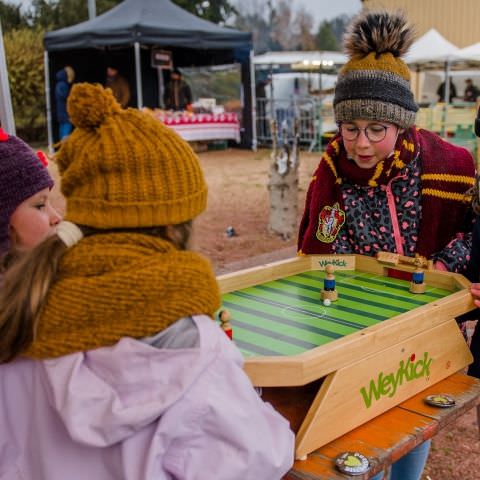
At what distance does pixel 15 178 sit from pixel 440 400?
50.7 inches

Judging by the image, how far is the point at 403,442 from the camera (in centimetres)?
146

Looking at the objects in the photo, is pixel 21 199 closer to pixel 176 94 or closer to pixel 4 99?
pixel 4 99

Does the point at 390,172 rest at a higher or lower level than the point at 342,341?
higher

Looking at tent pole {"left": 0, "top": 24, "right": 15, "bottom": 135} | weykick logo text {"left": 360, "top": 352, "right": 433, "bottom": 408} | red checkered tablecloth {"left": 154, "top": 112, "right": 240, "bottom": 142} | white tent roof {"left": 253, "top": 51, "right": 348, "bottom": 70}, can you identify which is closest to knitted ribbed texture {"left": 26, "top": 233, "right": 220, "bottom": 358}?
weykick logo text {"left": 360, "top": 352, "right": 433, "bottom": 408}

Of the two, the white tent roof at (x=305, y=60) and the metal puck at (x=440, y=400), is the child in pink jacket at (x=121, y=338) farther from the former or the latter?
the white tent roof at (x=305, y=60)

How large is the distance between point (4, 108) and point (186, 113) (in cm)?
1048

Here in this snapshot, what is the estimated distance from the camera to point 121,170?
1.11 metres

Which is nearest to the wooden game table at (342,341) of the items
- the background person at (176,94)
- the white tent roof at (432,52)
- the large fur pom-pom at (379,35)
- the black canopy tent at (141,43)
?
the large fur pom-pom at (379,35)

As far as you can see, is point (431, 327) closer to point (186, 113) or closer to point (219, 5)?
point (186, 113)

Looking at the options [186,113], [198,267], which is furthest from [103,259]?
[186,113]

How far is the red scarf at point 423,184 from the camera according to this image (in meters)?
2.07

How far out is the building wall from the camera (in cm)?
1892

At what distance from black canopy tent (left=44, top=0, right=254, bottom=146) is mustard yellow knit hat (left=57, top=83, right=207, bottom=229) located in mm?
10288

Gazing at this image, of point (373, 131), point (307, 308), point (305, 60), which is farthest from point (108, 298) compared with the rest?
point (305, 60)
